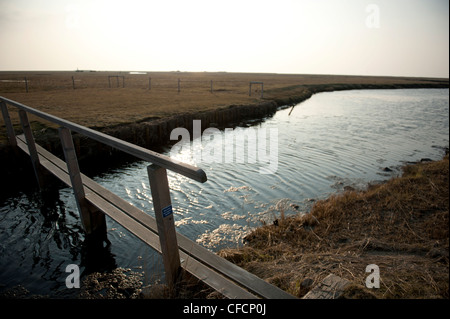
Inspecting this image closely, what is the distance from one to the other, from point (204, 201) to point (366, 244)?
479cm

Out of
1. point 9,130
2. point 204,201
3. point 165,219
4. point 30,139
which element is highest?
point 165,219

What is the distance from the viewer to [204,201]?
Answer: 8531mm

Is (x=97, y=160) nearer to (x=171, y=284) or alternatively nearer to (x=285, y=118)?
(x=171, y=284)

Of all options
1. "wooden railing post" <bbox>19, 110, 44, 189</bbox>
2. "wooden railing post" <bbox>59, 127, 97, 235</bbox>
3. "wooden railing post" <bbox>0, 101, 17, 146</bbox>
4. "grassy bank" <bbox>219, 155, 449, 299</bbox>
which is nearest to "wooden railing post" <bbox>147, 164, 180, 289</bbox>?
"grassy bank" <bbox>219, 155, 449, 299</bbox>

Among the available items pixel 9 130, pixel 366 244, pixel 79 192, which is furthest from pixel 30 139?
pixel 366 244

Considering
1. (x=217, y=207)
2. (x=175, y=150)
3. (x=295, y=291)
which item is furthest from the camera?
(x=175, y=150)

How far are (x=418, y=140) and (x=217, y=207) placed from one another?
17.9 m

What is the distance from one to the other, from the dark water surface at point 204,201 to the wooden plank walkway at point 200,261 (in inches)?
17.0

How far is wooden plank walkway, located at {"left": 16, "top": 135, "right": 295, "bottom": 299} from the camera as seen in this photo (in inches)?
115

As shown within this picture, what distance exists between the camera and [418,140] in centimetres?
1891

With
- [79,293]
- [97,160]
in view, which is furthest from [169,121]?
[79,293]

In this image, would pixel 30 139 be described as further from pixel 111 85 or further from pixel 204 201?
pixel 111 85

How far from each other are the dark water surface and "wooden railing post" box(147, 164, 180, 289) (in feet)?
1.75

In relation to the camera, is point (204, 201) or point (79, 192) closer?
point (79, 192)
